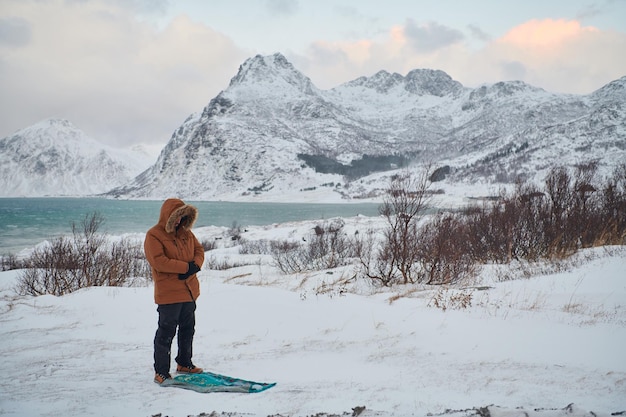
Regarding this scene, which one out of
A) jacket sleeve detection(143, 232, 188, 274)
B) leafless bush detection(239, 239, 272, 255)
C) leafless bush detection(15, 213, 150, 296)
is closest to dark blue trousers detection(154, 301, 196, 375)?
jacket sleeve detection(143, 232, 188, 274)

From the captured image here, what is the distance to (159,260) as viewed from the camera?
4.31 metres

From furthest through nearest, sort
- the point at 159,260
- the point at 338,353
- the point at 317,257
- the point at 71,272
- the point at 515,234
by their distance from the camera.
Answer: the point at 317,257, the point at 515,234, the point at 71,272, the point at 338,353, the point at 159,260

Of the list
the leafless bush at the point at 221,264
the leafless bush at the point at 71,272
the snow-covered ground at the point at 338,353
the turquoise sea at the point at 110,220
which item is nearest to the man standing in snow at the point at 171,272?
the snow-covered ground at the point at 338,353

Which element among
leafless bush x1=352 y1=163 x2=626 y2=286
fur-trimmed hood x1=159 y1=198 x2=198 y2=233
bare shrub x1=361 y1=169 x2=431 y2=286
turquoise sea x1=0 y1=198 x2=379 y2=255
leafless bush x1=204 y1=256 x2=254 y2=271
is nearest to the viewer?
fur-trimmed hood x1=159 y1=198 x2=198 y2=233

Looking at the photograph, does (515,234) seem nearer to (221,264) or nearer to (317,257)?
Answer: (317,257)

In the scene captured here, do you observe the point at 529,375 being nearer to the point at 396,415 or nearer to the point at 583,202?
the point at 396,415

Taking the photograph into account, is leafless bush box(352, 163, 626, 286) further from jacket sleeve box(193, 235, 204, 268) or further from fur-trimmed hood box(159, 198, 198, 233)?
fur-trimmed hood box(159, 198, 198, 233)

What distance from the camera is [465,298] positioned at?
713 cm

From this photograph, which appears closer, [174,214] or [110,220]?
[174,214]

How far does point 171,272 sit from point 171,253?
0.84ft

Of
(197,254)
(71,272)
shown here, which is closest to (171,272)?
(197,254)

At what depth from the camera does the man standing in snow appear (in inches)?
171

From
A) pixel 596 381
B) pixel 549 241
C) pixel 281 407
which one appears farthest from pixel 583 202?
pixel 281 407

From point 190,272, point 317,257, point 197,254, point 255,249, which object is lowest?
Result: point 255,249
